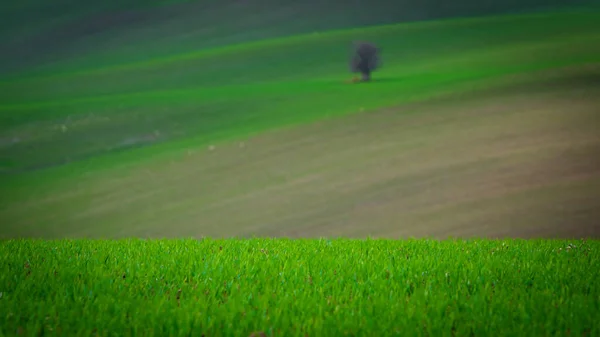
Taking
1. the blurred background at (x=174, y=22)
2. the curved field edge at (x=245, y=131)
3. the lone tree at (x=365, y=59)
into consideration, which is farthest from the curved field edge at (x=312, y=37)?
the curved field edge at (x=245, y=131)

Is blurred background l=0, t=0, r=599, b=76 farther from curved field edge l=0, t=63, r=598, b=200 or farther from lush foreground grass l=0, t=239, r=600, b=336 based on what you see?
lush foreground grass l=0, t=239, r=600, b=336

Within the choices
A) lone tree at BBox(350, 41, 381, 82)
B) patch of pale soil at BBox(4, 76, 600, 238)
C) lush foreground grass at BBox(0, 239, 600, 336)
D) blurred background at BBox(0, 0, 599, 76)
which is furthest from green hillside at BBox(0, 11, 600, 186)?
lush foreground grass at BBox(0, 239, 600, 336)

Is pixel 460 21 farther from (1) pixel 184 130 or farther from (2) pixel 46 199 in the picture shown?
(2) pixel 46 199

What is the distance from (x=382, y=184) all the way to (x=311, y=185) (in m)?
1.96

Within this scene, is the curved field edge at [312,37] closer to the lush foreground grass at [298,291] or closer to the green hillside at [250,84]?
the green hillside at [250,84]

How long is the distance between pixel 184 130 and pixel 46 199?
17.1 feet


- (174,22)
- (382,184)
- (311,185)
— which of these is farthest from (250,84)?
(382,184)

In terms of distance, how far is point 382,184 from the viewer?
1741 centimetres

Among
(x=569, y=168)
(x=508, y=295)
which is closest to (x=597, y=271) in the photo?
(x=508, y=295)

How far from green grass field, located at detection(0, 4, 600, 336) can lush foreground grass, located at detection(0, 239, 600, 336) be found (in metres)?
0.03

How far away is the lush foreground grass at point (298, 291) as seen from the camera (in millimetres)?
4359

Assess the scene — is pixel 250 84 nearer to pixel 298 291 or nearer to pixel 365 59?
pixel 365 59

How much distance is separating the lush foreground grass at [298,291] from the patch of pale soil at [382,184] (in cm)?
815

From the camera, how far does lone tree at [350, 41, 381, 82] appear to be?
21.8 metres
